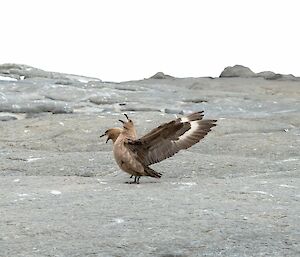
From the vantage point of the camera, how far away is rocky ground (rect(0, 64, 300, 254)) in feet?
11.4

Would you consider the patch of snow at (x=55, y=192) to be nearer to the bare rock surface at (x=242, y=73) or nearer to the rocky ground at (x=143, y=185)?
the rocky ground at (x=143, y=185)

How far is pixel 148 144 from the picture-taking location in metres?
5.30

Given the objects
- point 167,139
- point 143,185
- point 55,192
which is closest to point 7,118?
point 167,139

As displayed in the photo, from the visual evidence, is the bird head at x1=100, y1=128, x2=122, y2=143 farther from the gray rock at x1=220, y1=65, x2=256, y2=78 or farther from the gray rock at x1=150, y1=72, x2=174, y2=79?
the gray rock at x1=220, y1=65, x2=256, y2=78

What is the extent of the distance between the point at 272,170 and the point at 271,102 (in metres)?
6.34

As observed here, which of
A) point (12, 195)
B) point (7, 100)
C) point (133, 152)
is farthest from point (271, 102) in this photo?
point (12, 195)

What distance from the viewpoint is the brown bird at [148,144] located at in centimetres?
522

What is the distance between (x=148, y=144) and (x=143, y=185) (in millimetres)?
386

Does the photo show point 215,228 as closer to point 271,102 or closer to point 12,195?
point 12,195

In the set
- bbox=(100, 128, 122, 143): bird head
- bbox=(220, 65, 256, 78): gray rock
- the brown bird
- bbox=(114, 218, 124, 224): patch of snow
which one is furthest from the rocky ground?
bbox=(220, 65, 256, 78): gray rock

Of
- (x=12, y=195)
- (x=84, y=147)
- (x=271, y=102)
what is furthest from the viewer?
(x=271, y=102)

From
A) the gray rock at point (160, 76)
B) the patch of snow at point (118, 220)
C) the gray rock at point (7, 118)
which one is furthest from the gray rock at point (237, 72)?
the patch of snow at point (118, 220)

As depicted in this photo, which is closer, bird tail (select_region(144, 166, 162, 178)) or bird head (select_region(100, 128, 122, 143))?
bird tail (select_region(144, 166, 162, 178))

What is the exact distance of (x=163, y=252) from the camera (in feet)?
11.0
